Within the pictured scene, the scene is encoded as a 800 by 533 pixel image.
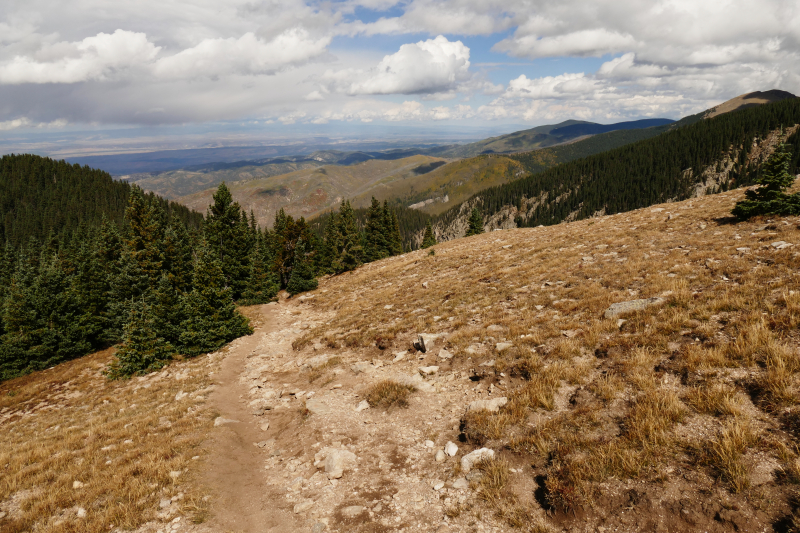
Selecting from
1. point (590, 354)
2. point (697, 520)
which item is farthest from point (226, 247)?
point (697, 520)

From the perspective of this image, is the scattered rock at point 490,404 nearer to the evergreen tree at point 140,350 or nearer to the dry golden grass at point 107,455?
the dry golden grass at point 107,455

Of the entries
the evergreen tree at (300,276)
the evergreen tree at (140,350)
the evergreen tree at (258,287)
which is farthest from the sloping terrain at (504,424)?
the evergreen tree at (300,276)

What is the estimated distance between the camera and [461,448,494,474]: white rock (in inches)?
283

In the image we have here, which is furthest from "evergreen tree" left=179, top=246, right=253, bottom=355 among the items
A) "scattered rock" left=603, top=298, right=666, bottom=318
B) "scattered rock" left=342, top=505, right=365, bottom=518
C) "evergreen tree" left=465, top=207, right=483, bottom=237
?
"evergreen tree" left=465, top=207, right=483, bottom=237

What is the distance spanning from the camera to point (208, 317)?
2302cm

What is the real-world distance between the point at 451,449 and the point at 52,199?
209619mm

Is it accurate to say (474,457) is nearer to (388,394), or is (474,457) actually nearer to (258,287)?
(388,394)

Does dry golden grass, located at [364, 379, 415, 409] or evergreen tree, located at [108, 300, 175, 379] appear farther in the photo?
evergreen tree, located at [108, 300, 175, 379]

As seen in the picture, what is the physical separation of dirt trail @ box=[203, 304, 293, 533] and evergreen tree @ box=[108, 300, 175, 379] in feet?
35.5

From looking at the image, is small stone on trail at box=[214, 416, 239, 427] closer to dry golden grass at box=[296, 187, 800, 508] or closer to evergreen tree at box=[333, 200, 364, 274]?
dry golden grass at box=[296, 187, 800, 508]

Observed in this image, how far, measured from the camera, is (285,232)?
166 feet

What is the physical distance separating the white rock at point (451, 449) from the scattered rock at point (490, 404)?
134 cm

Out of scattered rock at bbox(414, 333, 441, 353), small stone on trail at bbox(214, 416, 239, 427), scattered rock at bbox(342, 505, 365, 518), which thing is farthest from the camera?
scattered rock at bbox(414, 333, 441, 353)

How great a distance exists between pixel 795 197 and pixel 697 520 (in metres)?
24.0
